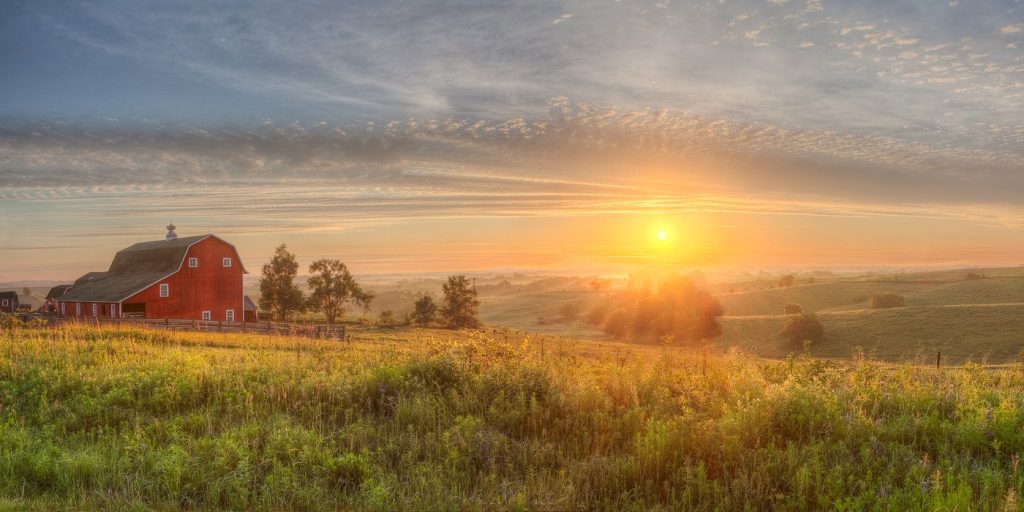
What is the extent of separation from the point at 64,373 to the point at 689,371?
1043cm

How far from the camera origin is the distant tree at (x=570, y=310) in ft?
305

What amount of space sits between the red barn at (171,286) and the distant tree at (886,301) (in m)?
69.6

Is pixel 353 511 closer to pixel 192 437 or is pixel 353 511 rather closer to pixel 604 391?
pixel 192 437

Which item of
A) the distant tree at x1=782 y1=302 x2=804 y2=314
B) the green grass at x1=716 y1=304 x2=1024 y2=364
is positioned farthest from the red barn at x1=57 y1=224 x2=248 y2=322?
the distant tree at x1=782 y1=302 x2=804 y2=314

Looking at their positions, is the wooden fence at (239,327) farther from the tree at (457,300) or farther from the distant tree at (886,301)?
the distant tree at (886,301)

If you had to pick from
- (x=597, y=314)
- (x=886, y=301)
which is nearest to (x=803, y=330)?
(x=886, y=301)

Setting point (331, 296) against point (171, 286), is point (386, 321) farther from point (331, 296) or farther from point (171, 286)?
point (171, 286)

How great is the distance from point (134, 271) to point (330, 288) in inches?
738

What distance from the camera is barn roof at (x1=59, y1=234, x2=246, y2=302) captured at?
44.9m

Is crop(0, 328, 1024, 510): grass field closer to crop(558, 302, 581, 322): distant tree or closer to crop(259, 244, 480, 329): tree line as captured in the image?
crop(259, 244, 480, 329): tree line

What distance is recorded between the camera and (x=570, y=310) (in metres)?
95.9

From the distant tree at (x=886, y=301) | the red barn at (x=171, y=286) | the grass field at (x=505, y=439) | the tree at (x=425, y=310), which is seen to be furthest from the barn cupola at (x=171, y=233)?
the distant tree at (x=886, y=301)

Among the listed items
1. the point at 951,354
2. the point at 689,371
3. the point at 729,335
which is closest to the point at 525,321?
the point at 729,335

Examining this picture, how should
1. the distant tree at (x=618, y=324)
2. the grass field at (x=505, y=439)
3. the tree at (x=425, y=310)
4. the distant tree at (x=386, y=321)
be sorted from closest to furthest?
1. the grass field at (x=505, y=439)
2. the distant tree at (x=386, y=321)
3. the tree at (x=425, y=310)
4. the distant tree at (x=618, y=324)
